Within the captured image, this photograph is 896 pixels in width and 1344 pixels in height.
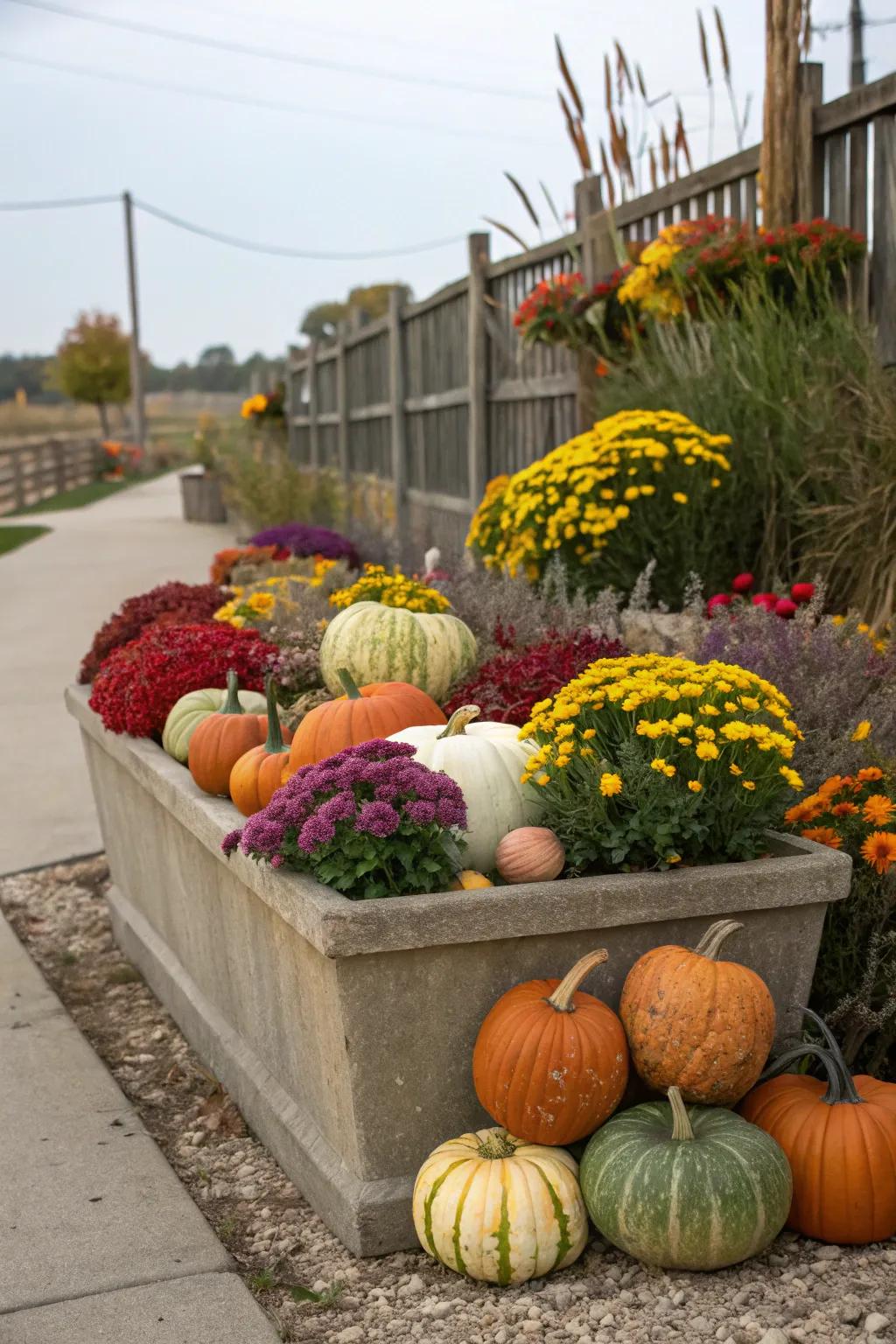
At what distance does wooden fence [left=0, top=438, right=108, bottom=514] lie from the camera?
110 ft

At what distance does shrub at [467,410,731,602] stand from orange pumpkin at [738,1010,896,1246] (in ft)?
9.97

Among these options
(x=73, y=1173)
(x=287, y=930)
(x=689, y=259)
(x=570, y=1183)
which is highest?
(x=689, y=259)

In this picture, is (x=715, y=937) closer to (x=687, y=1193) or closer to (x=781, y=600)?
(x=687, y=1193)

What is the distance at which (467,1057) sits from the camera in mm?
2953

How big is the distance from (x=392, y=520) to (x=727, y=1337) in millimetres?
12035

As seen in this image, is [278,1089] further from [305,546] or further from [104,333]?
[104,333]

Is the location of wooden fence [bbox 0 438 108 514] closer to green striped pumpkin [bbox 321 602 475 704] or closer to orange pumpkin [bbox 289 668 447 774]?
green striped pumpkin [bbox 321 602 475 704]

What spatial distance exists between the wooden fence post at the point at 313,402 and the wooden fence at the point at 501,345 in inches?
40.8

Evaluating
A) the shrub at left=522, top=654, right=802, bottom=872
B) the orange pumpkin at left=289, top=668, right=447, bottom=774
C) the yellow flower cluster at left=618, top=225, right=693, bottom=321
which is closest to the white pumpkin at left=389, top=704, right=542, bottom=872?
the shrub at left=522, top=654, right=802, bottom=872

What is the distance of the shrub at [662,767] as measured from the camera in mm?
3047

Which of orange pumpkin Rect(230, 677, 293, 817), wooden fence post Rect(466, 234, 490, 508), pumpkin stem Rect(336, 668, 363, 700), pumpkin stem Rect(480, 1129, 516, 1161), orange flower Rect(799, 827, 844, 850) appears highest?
wooden fence post Rect(466, 234, 490, 508)

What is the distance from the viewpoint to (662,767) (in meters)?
3.02

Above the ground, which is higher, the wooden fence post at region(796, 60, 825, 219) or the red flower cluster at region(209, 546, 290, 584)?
the wooden fence post at region(796, 60, 825, 219)

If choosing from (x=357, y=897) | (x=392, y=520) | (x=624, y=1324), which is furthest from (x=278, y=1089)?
(x=392, y=520)
